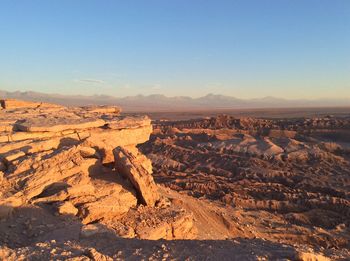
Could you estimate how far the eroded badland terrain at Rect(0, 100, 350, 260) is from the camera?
18.4ft

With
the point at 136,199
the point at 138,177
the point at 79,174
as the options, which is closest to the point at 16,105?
the point at 79,174

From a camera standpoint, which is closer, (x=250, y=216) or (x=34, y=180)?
(x=34, y=180)

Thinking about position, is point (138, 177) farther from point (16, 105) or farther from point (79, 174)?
point (16, 105)

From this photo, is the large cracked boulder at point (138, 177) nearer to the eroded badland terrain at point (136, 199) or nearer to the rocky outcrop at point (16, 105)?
the eroded badland terrain at point (136, 199)

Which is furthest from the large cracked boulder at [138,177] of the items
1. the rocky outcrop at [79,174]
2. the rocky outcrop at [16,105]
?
the rocky outcrop at [16,105]

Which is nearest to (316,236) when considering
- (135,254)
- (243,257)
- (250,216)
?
(250,216)

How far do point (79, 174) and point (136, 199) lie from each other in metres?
1.65

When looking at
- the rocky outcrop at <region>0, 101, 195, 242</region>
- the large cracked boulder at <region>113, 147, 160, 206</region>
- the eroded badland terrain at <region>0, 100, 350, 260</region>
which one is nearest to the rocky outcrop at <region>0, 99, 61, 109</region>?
the eroded badland terrain at <region>0, 100, 350, 260</region>

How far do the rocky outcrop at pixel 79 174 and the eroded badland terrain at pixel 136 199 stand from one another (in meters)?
0.03

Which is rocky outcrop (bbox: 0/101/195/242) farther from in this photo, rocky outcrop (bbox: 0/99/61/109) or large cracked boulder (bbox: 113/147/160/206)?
rocky outcrop (bbox: 0/99/61/109)

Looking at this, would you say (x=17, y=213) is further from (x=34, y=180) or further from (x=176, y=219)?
(x=176, y=219)

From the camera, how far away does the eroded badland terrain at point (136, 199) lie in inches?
221

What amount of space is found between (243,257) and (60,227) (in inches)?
154

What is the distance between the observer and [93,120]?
39.3 ft
